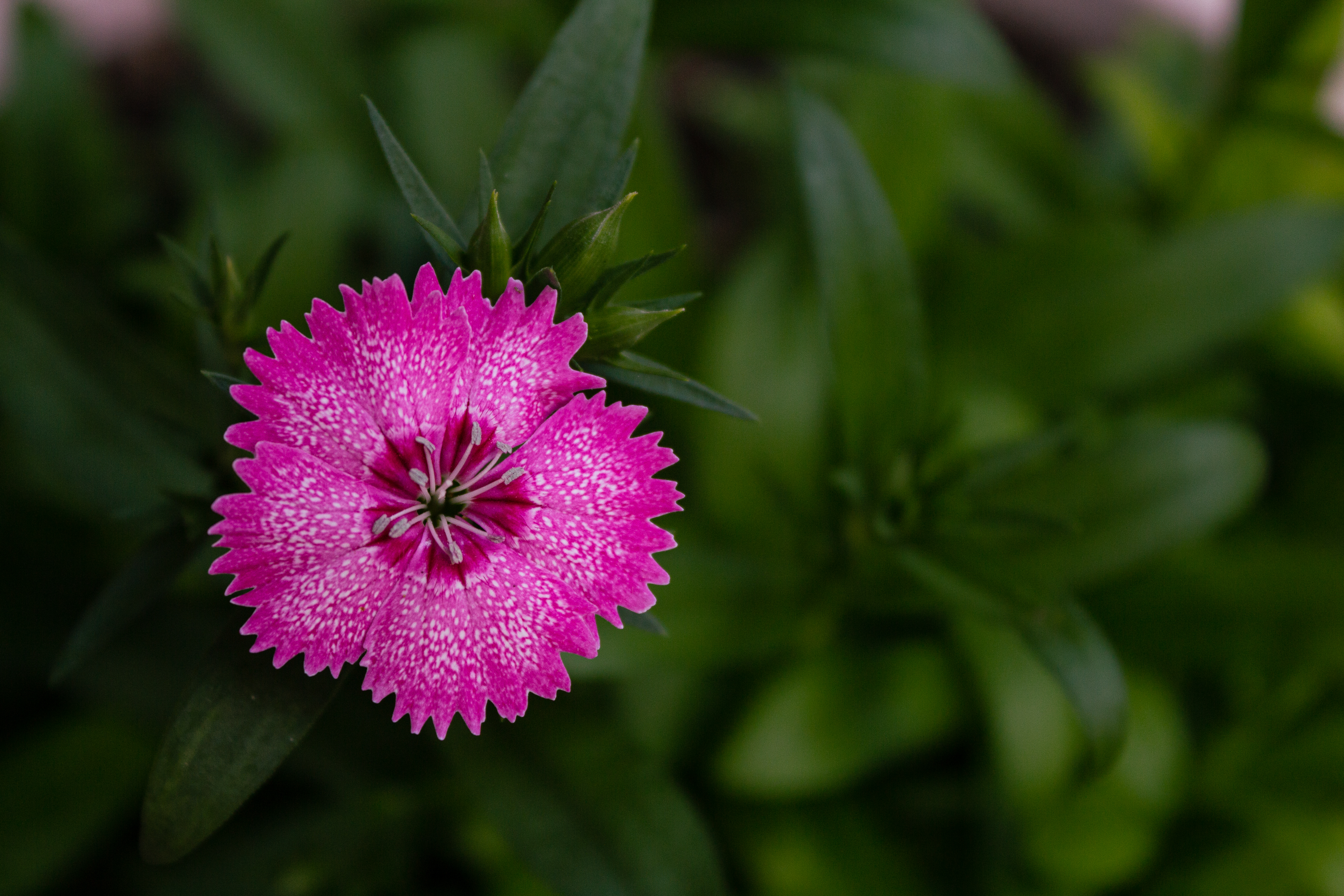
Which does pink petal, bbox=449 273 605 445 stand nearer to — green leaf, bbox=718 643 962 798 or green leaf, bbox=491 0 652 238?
green leaf, bbox=491 0 652 238

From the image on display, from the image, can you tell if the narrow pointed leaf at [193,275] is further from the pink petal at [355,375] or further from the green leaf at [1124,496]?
the green leaf at [1124,496]

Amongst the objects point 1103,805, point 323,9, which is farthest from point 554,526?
point 323,9

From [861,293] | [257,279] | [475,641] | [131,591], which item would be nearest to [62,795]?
[131,591]

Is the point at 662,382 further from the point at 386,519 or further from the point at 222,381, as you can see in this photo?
the point at 222,381

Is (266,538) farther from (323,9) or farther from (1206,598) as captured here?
(323,9)

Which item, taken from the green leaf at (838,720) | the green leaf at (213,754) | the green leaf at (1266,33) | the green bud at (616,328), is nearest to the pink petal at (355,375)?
the green bud at (616,328)

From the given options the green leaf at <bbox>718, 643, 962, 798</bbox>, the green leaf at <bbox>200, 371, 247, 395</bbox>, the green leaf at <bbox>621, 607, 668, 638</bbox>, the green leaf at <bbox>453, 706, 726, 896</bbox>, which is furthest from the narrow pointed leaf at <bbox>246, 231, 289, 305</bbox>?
the green leaf at <bbox>718, 643, 962, 798</bbox>
